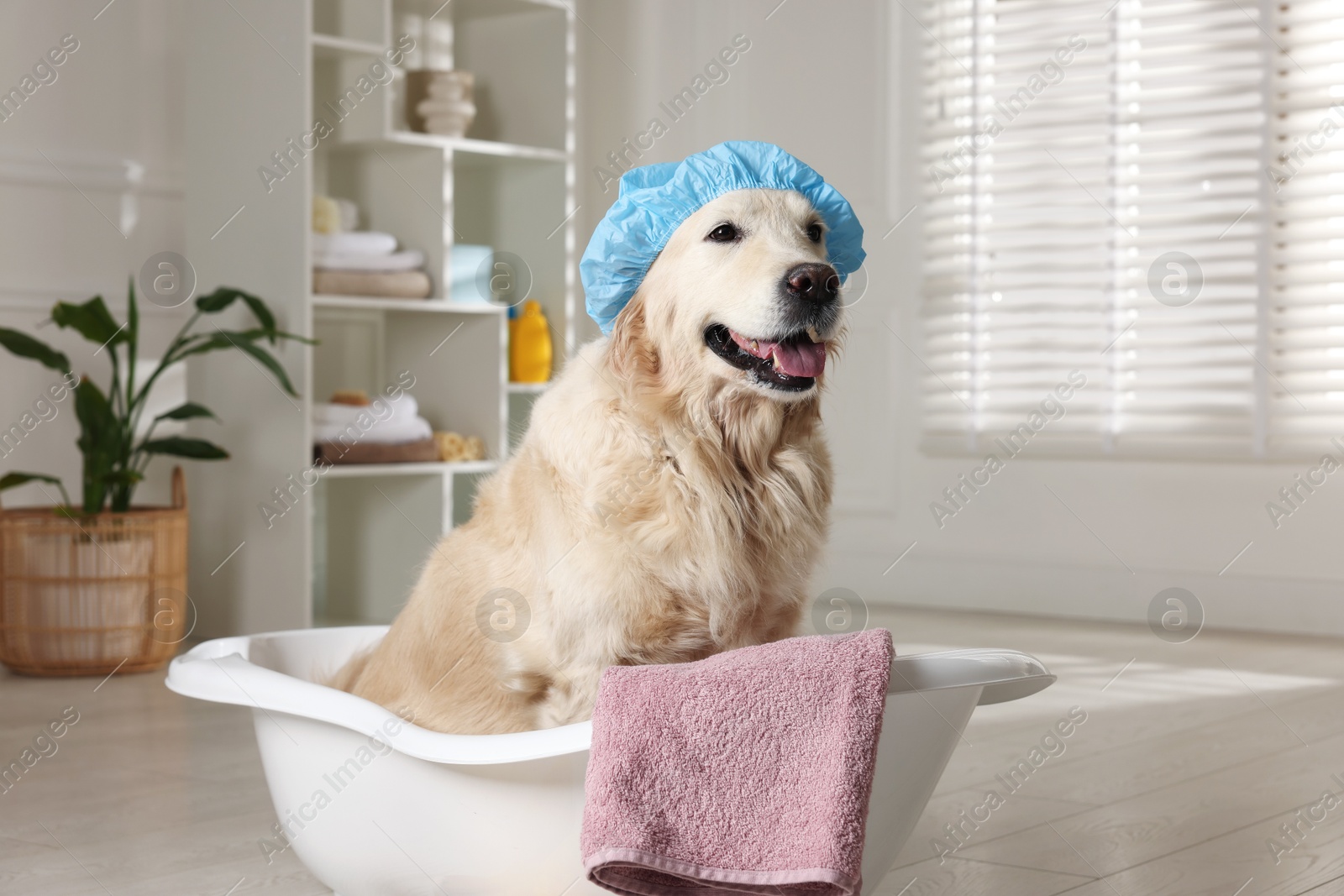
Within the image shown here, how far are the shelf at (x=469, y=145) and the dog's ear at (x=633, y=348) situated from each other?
104 inches

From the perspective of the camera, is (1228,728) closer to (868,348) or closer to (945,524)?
(945,524)

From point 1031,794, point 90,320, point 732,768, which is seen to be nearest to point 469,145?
point 90,320

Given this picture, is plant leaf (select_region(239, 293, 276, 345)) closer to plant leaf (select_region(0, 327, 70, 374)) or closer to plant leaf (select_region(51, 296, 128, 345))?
plant leaf (select_region(51, 296, 128, 345))

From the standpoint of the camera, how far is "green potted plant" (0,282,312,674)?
378 cm

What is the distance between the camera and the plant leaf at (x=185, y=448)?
390 cm

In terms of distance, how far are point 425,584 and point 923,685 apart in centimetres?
78

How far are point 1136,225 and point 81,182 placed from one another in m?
3.57

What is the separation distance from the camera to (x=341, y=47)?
4191 mm

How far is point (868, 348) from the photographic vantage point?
5176mm

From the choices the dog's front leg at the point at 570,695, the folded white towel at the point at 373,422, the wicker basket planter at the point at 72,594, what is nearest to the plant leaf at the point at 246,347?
the folded white towel at the point at 373,422

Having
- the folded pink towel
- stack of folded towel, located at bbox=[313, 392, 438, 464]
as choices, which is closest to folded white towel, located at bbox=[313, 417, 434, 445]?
stack of folded towel, located at bbox=[313, 392, 438, 464]

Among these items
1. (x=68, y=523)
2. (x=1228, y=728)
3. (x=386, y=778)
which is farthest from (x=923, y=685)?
(x=68, y=523)

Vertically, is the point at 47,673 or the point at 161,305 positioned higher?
the point at 161,305

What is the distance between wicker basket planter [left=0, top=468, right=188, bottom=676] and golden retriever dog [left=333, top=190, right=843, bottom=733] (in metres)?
2.22
